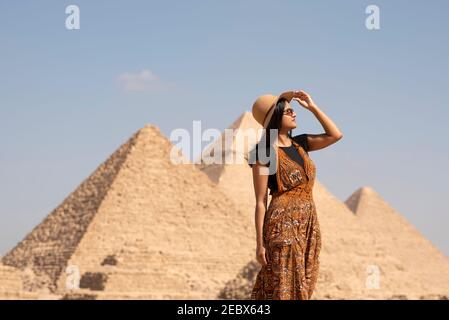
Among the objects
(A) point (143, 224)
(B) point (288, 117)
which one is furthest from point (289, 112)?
(A) point (143, 224)

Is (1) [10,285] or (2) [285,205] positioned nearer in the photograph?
(2) [285,205]

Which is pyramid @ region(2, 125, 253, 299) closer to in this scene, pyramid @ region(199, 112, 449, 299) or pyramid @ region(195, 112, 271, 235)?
pyramid @ region(199, 112, 449, 299)

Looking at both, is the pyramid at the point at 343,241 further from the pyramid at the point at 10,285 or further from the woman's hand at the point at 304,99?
the woman's hand at the point at 304,99

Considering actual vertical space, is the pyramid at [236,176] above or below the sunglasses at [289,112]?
below

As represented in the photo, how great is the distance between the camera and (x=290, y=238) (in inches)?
325

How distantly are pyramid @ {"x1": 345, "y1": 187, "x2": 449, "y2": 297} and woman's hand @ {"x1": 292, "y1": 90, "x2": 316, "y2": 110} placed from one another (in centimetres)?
11043

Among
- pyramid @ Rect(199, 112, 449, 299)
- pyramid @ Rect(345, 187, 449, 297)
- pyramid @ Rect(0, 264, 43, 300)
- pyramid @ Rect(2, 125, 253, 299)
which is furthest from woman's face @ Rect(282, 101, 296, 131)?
pyramid @ Rect(345, 187, 449, 297)

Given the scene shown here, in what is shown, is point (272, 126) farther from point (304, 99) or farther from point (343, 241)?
point (343, 241)

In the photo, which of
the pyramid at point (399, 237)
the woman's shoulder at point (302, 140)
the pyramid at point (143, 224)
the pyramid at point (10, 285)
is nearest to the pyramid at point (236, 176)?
the pyramid at point (143, 224)

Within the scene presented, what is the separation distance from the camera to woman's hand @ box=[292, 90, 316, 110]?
8.49 m

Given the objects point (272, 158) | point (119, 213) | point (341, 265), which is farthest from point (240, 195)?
point (272, 158)

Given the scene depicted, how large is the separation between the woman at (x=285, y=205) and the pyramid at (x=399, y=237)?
11042cm

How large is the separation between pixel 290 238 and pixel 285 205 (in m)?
0.23

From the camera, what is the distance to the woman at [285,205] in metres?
8.23
